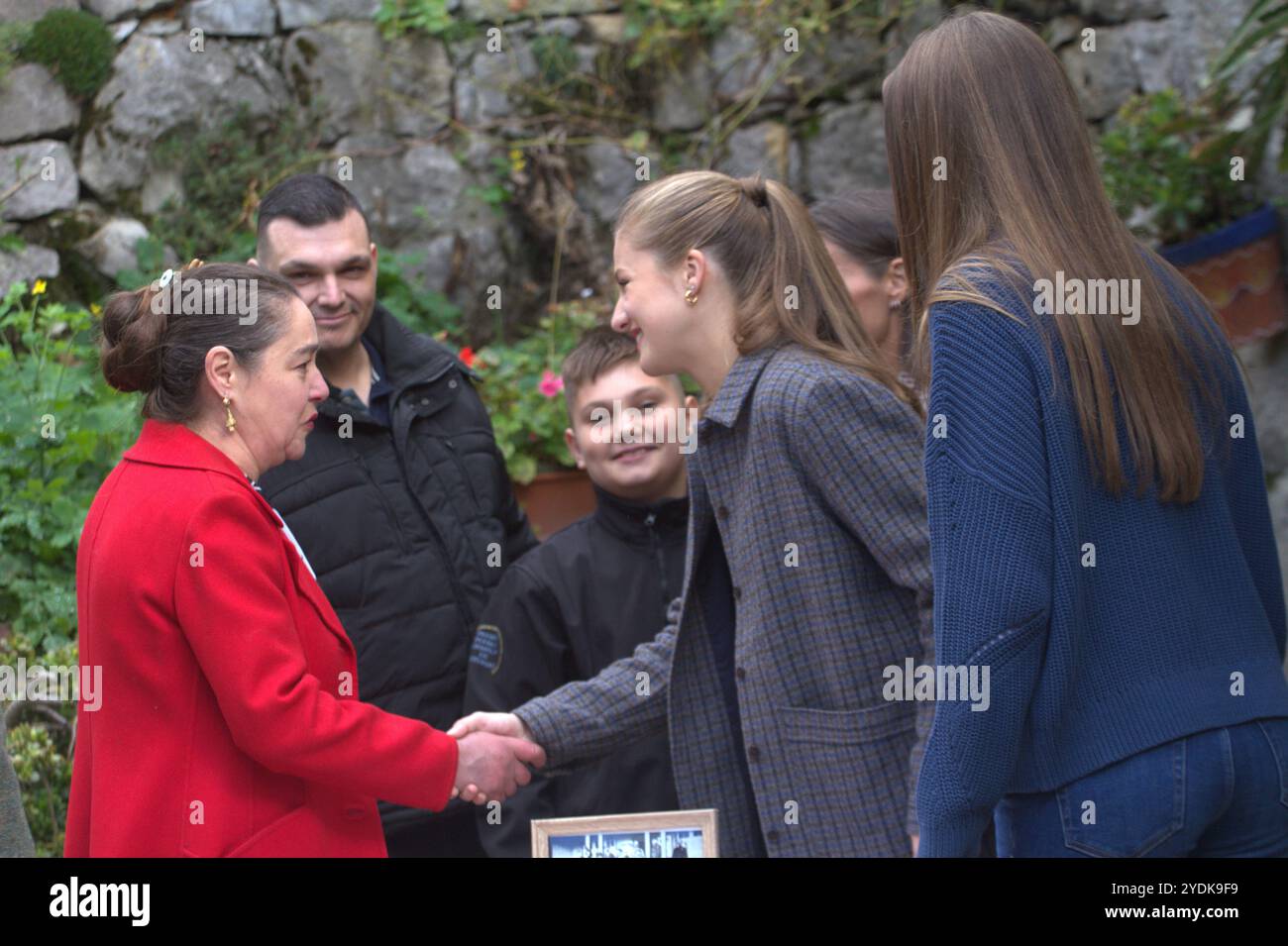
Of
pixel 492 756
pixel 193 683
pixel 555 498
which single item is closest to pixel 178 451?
pixel 193 683

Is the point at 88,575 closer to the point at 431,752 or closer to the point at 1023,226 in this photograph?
the point at 431,752

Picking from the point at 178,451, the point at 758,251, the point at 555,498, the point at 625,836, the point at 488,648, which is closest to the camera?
the point at 178,451

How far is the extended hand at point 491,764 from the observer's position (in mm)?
2498

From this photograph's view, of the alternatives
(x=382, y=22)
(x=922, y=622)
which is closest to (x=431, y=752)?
(x=922, y=622)

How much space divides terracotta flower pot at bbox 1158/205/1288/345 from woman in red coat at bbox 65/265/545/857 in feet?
12.5

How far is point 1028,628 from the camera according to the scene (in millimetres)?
1556

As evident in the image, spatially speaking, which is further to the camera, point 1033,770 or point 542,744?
point 542,744

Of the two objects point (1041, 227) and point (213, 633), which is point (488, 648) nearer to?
point (213, 633)

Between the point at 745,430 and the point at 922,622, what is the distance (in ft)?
1.49

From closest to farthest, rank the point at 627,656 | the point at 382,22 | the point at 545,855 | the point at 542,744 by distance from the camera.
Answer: the point at 545,855
the point at 542,744
the point at 627,656
the point at 382,22

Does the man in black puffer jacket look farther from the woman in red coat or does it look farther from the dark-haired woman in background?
the dark-haired woman in background

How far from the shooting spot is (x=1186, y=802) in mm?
1542

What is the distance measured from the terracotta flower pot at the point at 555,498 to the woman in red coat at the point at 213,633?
7.36 feet

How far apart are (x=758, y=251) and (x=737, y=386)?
1.10ft
